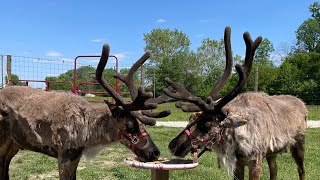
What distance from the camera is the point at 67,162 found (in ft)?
16.5

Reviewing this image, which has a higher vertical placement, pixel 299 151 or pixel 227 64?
pixel 227 64

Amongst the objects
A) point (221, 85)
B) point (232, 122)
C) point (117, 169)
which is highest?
point (221, 85)

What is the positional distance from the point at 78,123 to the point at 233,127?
2.07 metres

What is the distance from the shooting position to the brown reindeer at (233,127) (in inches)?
197

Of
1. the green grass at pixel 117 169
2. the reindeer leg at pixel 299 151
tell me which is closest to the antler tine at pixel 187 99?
the green grass at pixel 117 169

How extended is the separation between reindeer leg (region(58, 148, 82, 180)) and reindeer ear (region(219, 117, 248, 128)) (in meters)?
1.95

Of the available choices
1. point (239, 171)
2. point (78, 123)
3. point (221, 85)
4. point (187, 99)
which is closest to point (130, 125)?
point (78, 123)

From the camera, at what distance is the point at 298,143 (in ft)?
21.4

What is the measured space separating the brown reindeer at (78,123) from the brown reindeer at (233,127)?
395mm

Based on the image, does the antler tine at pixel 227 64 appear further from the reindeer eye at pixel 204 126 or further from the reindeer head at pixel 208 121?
the reindeer eye at pixel 204 126

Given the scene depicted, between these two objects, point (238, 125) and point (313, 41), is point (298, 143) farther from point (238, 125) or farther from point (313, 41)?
point (313, 41)

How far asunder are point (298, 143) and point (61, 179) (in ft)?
12.9

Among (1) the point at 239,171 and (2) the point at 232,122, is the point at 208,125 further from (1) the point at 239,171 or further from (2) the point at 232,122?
(1) the point at 239,171

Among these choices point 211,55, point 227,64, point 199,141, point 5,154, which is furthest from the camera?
point 211,55
